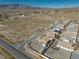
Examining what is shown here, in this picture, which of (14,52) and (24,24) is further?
(24,24)

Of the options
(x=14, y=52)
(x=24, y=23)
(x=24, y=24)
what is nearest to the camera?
(x=14, y=52)

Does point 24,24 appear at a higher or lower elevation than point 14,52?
higher

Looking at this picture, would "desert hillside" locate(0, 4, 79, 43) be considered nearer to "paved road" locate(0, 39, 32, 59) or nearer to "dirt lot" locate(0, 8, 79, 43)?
"dirt lot" locate(0, 8, 79, 43)

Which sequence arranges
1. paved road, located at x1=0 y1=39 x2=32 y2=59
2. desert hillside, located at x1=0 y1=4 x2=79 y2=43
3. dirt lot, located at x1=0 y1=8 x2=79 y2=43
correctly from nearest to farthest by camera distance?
paved road, located at x1=0 y1=39 x2=32 y2=59
desert hillside, located at x1=0 y1=4 x2=79 y2=43
dirt lot, located at x1=0 y1=8 x2=79 y2=43

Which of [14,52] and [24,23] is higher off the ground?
[24,23]

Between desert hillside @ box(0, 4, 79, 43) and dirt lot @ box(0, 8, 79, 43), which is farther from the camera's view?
dirt lot @ box(0, 8, 79, 43)

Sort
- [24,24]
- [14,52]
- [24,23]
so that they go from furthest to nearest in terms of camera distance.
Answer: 1. [24,23]
2. [24,24]
3. [14,52]

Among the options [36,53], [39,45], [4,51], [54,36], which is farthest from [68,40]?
[4,51]

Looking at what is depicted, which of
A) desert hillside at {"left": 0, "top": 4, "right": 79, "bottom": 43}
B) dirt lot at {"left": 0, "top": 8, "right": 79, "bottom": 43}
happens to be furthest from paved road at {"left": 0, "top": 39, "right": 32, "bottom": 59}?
dirt lot at {"left": 0, "top": 8, "right": 79, "bottom": 43}

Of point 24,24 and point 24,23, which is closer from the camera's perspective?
point 24,24

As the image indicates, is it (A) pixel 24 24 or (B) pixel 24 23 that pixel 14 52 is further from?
(B) pixel 24 23

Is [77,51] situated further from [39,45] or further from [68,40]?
[39,45]

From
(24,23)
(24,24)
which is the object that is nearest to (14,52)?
(24,24)

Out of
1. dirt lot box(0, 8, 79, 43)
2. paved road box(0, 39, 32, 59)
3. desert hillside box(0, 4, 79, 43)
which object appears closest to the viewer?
paved road box(0, 39, 32, 59)
